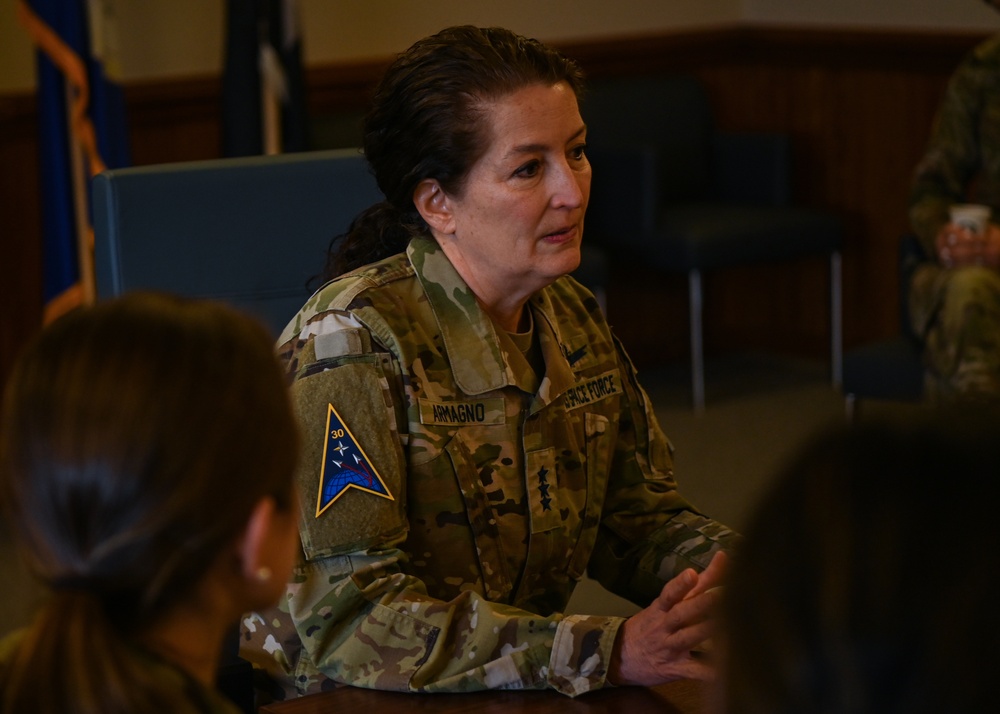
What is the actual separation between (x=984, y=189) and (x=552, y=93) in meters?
2.29

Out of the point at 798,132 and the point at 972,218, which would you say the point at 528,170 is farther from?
the point at 798,132

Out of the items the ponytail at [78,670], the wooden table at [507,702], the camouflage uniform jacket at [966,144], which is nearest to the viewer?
the ponytail at [78,670]

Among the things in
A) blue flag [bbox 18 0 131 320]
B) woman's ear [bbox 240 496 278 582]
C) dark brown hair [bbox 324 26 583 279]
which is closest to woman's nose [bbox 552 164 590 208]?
dark brown hair [bbox 324 26 583 279]

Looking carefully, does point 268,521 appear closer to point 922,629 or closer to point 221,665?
point 922,629

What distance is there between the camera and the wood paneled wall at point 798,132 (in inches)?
191

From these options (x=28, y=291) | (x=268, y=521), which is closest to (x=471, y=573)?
(x=268, y=521)

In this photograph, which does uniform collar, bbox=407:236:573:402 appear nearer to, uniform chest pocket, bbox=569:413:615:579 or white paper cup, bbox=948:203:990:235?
uniform chest pocket, bbox=569:413:615:579

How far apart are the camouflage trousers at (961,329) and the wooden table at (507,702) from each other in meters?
2.16

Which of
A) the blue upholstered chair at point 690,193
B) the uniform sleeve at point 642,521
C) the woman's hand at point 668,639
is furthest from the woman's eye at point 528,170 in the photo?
the blue upholstered chair at point 690,193

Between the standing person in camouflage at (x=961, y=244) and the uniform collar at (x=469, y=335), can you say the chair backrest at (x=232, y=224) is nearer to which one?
the uniform collar at (x=469, y=335)

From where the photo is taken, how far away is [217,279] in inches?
83.0

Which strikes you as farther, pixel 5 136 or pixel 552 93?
pixel 5 136

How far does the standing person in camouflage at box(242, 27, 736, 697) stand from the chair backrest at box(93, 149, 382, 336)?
0.74ft

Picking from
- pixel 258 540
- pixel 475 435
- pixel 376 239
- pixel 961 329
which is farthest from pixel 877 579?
pixel 961 329
